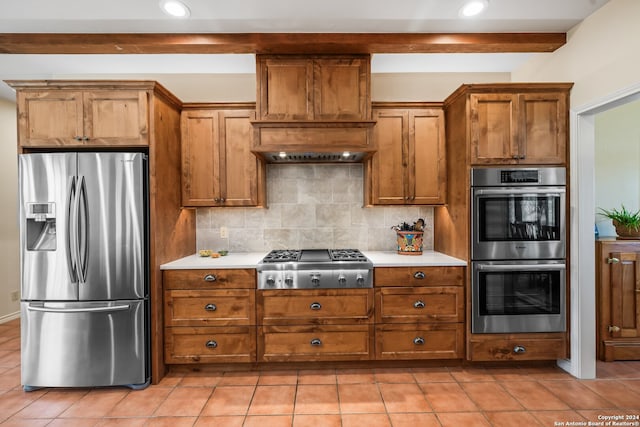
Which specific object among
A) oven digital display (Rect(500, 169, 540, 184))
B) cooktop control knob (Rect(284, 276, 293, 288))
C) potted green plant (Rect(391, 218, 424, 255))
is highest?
oven digital display (Rect(500, 169, 540, 184))

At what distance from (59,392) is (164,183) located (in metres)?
1.75

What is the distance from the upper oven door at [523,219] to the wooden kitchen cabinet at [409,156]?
1.50ft

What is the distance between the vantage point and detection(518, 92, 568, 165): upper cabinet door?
2652 millimetres

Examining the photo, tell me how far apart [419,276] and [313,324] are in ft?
3.13

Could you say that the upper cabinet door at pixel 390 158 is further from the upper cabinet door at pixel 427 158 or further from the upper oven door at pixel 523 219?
the upper oven door at pixel 523 219

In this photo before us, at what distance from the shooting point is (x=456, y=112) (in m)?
2.85

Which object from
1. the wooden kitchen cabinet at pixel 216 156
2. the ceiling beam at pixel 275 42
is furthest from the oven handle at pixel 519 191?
the wooden kitchen cabinet at pixel 216 156

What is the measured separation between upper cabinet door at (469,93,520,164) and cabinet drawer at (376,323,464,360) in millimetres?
1403

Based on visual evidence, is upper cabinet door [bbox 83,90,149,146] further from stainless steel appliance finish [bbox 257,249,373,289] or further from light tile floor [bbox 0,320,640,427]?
light tile floor [bbox 0,320,640,427]

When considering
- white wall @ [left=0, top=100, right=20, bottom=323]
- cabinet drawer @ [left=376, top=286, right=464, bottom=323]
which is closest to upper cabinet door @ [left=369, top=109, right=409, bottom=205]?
cabinet drawer @ [left=376, top=286, right=464, bottom=323]

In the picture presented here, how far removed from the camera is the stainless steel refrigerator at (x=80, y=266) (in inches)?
95.5

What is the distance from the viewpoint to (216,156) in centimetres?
301

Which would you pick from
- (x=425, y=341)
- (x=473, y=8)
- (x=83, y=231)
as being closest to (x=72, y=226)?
(x=83, y=231)

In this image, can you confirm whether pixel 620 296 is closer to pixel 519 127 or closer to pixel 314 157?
pixel 519 127
